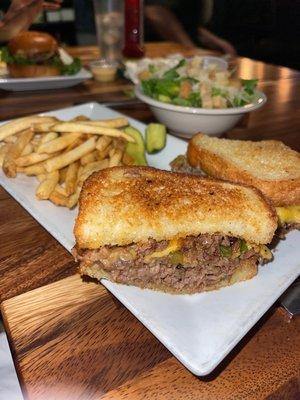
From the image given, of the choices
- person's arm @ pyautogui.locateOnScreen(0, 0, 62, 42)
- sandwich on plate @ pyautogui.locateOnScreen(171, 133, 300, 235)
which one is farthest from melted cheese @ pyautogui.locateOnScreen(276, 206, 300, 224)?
person's arm @ pyautogui.locateOnScreen(0, 0, 62, 42)

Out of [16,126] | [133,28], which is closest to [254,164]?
[16,126]

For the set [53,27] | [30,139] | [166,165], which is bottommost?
[53,27]

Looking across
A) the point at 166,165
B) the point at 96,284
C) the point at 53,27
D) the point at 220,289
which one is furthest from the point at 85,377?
the point at 53,27

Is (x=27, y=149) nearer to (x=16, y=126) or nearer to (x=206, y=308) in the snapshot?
(x=16, y=126)

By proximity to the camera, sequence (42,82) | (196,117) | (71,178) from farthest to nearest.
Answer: (42,82) → (196,117) → (71,178)

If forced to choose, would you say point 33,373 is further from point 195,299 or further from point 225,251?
point 225,251

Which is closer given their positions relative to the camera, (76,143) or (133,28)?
(76,143)
